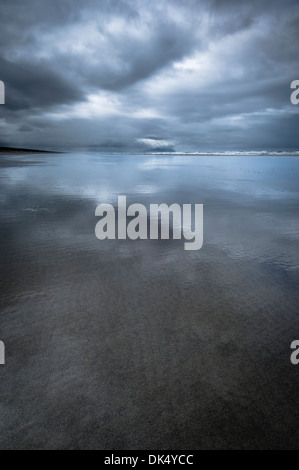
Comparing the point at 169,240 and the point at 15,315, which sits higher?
the point at 169,240

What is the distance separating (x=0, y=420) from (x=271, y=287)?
3741 millimetres

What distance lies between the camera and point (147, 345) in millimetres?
2707

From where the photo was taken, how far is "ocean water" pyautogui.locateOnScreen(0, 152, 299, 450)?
6.32ft

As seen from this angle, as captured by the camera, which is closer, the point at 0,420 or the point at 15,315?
the point at 0,420

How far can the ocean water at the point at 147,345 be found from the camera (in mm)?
1926

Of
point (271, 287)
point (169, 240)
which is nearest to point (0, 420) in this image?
point (271, 287)

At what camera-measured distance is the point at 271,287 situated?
12.9 ft

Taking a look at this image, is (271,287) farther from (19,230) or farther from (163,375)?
(19,230)

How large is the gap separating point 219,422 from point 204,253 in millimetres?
3457

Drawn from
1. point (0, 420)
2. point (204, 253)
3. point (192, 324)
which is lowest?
point (0, 420)
